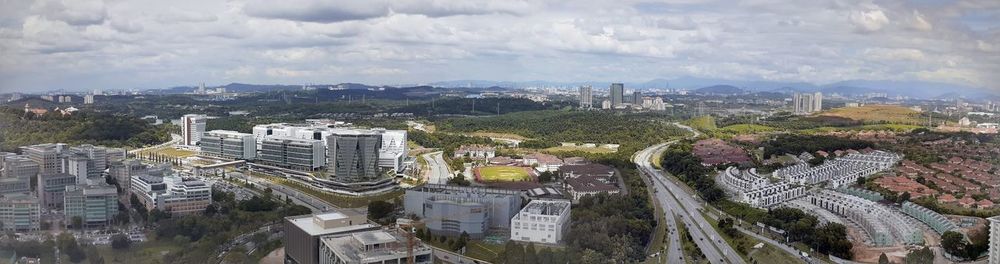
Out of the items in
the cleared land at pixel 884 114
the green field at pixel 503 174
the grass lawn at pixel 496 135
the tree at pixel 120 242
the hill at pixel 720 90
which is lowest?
the tree at pixel 120 242

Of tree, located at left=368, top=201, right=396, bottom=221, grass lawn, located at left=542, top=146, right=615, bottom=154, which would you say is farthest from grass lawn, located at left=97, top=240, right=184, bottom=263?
grass lawn, located at left=542, top=146, right=615, bottom=154

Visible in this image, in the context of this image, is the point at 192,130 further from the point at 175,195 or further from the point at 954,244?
the point at 954,244

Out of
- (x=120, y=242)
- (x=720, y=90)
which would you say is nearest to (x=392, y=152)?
(x=120, y=242)

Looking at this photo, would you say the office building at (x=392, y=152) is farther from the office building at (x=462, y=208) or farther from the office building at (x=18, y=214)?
the office building at (x=18, y=214)

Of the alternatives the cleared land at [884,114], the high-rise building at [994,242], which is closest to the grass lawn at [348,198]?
the high-rise building at [994,242]

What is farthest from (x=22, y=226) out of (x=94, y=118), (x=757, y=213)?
(x=757, y=213)

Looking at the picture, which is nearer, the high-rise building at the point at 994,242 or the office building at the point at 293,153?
the high-rise building at the point at 994,242

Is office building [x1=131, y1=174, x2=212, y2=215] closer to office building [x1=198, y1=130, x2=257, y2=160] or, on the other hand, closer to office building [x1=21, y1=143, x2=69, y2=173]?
office building [x1=21, y1=143, x2=69, y2=173]
